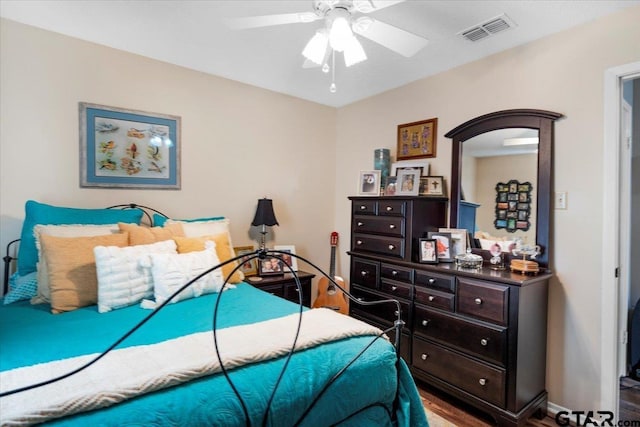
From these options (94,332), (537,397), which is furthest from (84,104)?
(537,397)

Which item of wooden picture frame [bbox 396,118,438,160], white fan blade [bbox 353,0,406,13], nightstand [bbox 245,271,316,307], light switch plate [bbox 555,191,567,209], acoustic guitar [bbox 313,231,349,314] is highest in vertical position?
white fan blade [bbox 353,0,406,13]

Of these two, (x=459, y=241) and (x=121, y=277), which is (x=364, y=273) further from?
(x=121, y=277)

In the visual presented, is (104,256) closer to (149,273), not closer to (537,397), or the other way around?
(149,273)

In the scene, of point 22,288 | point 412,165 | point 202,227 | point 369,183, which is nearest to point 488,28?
point 412,165

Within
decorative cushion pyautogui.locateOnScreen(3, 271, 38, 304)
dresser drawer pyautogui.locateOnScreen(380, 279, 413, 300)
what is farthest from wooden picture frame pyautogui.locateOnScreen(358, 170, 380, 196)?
decorative cushion pyautogui.locateOnScreen(3, 271, 38, 304)

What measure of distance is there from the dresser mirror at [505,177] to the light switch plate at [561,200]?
0.05 meters

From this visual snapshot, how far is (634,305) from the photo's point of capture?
296 cm

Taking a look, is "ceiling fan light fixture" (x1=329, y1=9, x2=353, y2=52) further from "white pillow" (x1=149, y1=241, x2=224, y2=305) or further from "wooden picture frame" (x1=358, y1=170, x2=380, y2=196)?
"wooden picture frame" (x1=358, y1=170, x2=380, y2=196)

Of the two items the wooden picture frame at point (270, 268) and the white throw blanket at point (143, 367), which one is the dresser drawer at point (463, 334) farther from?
the wooden picture frame at point (270, 268)

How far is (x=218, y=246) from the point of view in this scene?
2482 mm

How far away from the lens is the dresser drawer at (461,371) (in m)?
2.08

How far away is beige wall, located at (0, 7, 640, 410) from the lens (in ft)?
7.07

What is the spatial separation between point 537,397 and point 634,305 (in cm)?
157

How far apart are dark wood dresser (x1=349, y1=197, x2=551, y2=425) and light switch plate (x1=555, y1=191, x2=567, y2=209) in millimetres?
467
